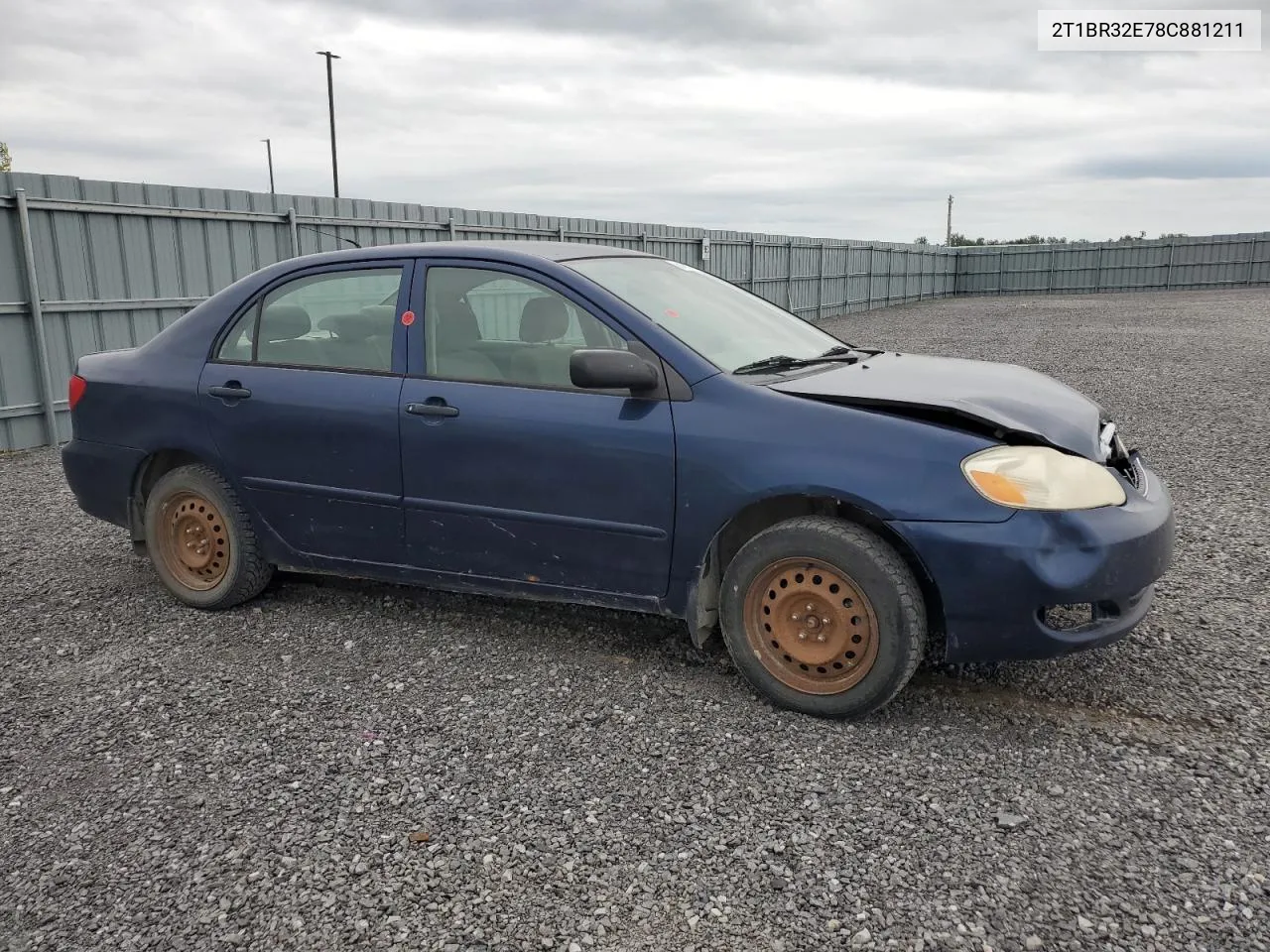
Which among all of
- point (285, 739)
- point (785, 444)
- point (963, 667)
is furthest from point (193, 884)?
point (963, 667)

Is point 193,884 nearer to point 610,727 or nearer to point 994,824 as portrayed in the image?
point 610,727

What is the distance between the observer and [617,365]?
3.45m

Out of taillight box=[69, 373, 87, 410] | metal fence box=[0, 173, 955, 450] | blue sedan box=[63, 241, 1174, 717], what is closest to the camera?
blue sedan box=[63, 241, 1174, 717]

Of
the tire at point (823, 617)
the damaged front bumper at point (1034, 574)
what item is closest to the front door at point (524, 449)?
the tire at point (823, 617)

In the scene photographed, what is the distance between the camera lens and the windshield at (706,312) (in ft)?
12.5

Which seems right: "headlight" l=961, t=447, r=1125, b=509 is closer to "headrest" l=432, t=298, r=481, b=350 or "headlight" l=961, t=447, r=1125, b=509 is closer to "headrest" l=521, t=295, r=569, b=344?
"headrest" l=521, t=295, r=569, b=344

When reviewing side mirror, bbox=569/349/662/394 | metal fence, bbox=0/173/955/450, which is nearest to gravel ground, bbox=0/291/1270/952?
side mirror, bbox=569/349/662/394

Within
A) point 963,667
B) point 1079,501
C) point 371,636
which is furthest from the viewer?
point 371,636

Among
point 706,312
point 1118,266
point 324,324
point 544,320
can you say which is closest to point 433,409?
point 544,320

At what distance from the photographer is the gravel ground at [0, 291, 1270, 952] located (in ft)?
8.07

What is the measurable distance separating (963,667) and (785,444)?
4.05 feet

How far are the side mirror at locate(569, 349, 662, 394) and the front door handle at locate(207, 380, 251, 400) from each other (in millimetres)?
1633

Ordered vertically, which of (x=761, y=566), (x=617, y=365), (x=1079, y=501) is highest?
(x=617, y=365)

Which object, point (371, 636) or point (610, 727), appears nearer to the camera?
point (610, 727)
